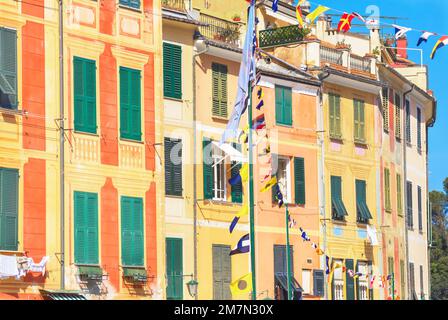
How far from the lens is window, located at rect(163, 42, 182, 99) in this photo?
3919 centimetres

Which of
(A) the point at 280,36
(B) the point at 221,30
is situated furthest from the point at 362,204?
(B) the point at 221,30

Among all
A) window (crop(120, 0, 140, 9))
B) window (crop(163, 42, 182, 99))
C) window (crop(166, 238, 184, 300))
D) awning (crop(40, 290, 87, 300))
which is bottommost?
awning (crop(40, 290, 87, 300))

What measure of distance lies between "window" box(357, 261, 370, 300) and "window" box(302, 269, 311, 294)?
3385mm

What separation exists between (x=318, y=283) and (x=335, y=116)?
6164 mm

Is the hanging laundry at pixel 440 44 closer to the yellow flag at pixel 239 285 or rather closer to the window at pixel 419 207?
the yellow flag at pixel 239 285

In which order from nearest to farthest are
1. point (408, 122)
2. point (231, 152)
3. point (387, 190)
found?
point (231, 152), point (387, 190), point (408, 122)

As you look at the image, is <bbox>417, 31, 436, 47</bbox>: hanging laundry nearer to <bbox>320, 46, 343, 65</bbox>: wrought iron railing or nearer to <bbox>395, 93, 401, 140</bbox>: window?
<bbox>320, 46, 343, 65</bbox>: wrought iron railing

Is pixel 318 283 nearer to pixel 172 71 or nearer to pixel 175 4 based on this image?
pixel 172 71

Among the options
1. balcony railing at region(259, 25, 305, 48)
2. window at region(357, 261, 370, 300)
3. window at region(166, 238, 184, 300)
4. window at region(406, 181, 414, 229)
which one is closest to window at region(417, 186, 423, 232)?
window at region(406, 181, 414, 229)

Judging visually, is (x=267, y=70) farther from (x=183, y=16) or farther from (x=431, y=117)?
(x=431, y=117)

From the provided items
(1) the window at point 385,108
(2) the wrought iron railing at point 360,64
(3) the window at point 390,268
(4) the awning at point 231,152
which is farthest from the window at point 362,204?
(4) the awning at point 231,152

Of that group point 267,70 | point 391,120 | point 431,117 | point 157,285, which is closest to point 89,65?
point 157,285

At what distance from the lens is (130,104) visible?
120 feet

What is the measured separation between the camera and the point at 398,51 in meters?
63.0
